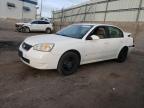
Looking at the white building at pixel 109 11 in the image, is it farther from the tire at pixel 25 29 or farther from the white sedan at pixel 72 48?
the white sedan at pixel 72 48

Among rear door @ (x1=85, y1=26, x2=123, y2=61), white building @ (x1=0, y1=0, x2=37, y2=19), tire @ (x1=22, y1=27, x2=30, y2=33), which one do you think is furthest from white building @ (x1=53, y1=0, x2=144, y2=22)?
white building @ (x1=0, y1=0, x2=37, y2=19)

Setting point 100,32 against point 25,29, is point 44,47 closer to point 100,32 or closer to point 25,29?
point 100,32

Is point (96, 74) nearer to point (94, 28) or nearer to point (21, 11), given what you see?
point (94, 28)

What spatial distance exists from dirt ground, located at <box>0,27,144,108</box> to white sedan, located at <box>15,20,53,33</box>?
1468cm

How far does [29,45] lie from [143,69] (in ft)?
13.7

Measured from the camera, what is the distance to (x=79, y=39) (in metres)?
5.42

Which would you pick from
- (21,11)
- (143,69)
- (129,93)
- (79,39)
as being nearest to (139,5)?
(143,69)

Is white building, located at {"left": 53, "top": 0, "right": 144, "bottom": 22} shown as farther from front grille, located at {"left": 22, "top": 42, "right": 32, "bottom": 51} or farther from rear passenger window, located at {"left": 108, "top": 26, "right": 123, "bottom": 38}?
front grille, located at {"left": 22, "top": 42, "right": 32, "bottom": 51}

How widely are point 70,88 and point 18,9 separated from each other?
1333 inches

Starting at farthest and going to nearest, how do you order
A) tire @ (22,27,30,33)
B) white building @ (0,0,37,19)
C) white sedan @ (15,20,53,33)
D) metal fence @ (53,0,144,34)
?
white building @ (0,0,37,19) < white sedan @ (15,20,53,33) < tire @ (22,27,30,33) < metal fence @ (53,0,144,34)

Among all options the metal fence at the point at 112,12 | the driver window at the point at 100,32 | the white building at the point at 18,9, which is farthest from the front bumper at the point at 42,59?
the white building at the point at 18,9

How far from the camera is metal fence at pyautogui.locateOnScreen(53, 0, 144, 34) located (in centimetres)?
1380

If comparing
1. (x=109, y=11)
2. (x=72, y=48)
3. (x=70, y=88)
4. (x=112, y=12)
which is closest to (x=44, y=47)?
(x=72, y=48)

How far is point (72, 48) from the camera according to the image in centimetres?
509
